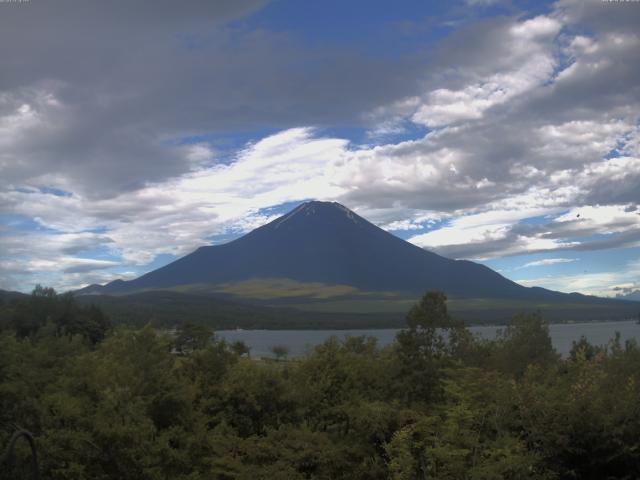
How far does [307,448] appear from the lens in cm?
1152

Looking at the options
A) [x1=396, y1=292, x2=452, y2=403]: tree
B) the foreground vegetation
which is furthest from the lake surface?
[x1=396, y1=292, x2=452, y2=403]: tree

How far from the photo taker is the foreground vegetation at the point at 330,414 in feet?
35.0

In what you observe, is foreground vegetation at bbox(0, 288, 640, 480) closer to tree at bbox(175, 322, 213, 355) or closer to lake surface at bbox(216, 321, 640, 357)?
→ tree at bbox(175, 322, 213, 355)

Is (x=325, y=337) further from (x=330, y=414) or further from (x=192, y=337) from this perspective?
(x=330, y=414)

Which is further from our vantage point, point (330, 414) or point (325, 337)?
point (325, 337)

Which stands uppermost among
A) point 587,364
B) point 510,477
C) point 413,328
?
point 413,328

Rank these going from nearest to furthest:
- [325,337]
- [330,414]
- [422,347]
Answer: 1. [330,414]
2. [422,347]
3. [325,337]

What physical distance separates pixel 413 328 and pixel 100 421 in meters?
7.45

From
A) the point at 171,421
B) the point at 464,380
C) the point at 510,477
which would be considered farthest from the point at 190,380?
the point at 510,477

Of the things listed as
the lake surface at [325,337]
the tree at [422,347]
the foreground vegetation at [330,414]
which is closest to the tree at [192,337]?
the foreground vegetation at [330,414]

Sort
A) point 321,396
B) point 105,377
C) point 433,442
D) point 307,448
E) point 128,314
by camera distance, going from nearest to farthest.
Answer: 1. point 433,442
2. point 307,448
3. point 105,377
4. point 321,396
5. point 128,314

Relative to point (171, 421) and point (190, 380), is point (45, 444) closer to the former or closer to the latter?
point (171, 421)

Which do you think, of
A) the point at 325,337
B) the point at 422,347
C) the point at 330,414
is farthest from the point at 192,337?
the point at 325,337

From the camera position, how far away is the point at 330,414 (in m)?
15.0
